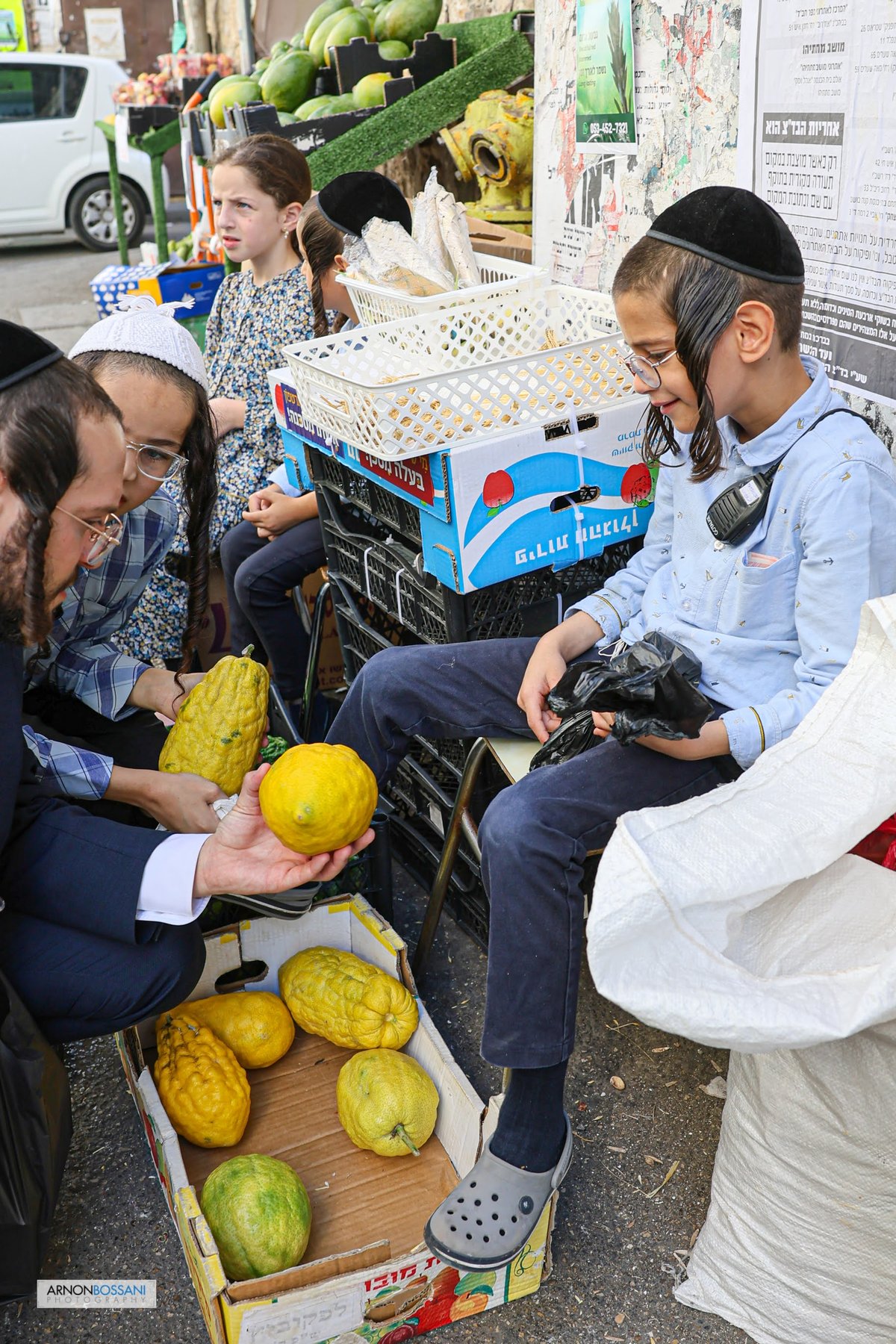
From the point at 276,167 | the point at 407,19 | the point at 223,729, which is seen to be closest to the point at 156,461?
the point at 223,729

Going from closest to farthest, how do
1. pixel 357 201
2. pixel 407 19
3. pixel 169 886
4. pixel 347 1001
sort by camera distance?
pixel 169 886
pixel 347 1001
pixel 357 201
pixel 407 19

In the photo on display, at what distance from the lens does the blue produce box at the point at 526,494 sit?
83.9 inches

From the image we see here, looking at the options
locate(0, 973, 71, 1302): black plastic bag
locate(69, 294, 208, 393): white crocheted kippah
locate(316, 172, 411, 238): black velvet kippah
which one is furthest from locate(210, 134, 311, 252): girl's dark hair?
locate(0, 973, 71, 1302): black plastic bag

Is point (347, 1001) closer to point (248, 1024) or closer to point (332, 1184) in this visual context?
point (248, 1024)

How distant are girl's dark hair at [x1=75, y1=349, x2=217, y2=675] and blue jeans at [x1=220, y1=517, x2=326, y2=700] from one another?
1.60 ft

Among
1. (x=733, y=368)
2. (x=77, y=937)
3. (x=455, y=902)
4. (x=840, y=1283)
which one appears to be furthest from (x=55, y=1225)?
(x=733, y=368)

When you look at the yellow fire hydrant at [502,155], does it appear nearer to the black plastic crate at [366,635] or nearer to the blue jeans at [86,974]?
the black plastic crate at [366,635]

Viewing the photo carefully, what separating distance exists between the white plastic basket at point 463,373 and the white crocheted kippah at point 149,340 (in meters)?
0.23

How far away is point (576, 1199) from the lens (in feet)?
6.48

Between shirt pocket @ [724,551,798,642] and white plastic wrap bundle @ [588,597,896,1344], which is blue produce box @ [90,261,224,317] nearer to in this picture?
shirt pocket @ [724,551,798,642]

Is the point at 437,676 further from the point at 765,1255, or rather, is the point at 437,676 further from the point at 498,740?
the point at 765,1255

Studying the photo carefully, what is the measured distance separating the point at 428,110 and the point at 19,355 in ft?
13.6

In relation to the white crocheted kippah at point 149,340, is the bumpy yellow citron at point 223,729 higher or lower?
lower

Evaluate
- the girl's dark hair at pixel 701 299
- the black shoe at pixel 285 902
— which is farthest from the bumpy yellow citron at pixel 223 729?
the girl's dark hair at pixel 701 299
